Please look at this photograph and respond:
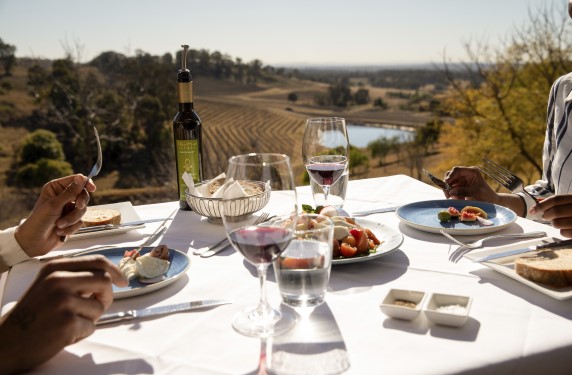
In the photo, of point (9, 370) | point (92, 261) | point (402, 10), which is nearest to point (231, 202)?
point (92, 261)

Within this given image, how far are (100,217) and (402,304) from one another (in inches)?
43.4

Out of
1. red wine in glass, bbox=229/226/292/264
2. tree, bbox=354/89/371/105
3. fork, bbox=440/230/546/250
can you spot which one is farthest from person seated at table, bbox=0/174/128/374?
tree, bbox=354/89/371/105

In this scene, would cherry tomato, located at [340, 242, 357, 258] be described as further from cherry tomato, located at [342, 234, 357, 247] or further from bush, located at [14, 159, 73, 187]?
bush, located at [14, 159, 73, 187]

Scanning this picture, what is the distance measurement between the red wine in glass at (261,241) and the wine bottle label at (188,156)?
2.98 feet

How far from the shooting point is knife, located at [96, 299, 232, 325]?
1.05 meters

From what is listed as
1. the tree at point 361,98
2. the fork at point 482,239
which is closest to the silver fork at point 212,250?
the fork at point 482,239

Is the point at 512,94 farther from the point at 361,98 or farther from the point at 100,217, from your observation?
the point at 100,217

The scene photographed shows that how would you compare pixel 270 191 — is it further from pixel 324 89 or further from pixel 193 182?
pixel 324 89

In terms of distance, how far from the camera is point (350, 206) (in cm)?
199

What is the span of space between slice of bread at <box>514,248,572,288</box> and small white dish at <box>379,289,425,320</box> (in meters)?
0.29

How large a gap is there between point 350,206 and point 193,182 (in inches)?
24.3

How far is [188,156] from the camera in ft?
6.12

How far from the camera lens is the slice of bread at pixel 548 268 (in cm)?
113

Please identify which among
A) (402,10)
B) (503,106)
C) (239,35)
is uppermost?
(402,10)
